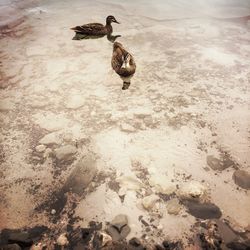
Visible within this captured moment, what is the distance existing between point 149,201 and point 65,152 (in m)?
1.00

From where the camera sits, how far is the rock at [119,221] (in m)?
2.18

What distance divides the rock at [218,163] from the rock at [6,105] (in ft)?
7.70

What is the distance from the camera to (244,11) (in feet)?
21.0

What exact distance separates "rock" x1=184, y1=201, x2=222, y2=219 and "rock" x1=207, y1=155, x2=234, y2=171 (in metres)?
0.44

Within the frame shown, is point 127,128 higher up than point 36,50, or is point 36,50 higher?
point 36,50

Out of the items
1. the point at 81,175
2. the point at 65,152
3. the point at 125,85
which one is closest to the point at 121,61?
the point at 125,85

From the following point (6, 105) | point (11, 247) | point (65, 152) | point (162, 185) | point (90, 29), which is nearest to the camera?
point (11, 247)

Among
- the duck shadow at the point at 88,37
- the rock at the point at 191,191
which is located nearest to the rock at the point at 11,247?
the rock at the point at 191,191

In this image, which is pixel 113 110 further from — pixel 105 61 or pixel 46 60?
pixel 46 60

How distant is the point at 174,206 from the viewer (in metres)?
2.32

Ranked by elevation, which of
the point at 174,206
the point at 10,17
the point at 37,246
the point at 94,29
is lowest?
the point at 37,246

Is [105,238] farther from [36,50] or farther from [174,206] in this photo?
[36,50]

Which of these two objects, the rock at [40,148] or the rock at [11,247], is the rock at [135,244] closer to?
the rock at [11,247]

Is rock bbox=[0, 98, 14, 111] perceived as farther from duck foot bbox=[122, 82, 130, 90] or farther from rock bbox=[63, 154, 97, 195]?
duck foot bbox=[122, 82, 130, 90]
